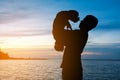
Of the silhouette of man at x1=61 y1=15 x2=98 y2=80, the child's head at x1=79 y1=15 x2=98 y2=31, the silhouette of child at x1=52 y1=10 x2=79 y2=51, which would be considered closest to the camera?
the silhouette of child at x1=52 y1=10 x2=79 y2=51

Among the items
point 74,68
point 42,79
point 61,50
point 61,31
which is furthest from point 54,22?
point 42,79

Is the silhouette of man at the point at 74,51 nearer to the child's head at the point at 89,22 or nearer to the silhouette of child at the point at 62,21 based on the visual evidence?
the child's head at the point at 89,22

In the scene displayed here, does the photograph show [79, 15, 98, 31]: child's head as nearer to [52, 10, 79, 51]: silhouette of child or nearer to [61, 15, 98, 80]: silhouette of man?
[61, 15, 98, 80]: silhouette of man

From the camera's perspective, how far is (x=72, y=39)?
5059 mm

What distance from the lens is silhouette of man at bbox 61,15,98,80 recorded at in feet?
16.4

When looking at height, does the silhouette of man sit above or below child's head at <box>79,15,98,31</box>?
below

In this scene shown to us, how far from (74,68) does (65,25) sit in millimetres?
803

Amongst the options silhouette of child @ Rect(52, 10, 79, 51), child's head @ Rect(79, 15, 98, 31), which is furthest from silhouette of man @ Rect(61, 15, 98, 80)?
silhouette of child @ Rect(52, 10, 79, 51)

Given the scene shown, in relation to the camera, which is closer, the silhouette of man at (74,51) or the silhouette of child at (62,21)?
the silhouette of child at (62,21)

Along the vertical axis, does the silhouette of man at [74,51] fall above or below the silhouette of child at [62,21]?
below

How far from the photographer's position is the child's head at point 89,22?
16.1 feet

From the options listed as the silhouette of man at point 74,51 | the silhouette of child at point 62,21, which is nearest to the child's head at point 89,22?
the silhouette of man at point 74,51

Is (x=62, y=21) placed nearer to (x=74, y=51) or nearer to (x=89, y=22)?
(x=89, y=22)

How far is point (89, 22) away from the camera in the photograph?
4.99 m
